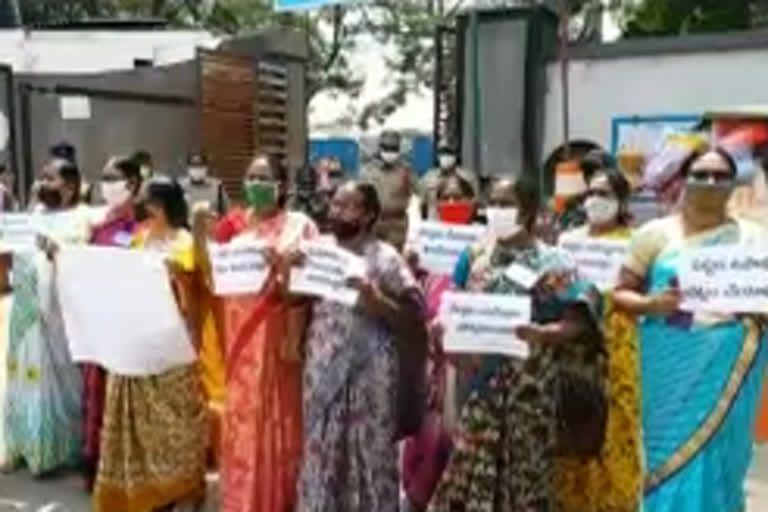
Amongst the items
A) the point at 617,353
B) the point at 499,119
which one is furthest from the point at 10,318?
the point at 499,119

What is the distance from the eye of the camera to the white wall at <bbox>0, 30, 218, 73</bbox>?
1864 cm

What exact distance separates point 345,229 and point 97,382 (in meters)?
1.91

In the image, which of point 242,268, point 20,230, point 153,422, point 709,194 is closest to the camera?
point 709,194

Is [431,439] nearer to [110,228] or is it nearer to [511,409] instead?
[511,409]

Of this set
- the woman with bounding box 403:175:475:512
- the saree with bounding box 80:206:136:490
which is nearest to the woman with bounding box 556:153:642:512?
the woman with bounding box 403:175:475:512

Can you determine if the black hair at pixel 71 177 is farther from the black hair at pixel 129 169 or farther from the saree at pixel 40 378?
the black hair at pixel 129 169

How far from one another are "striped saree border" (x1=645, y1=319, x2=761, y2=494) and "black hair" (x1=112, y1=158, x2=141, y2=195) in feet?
8.99

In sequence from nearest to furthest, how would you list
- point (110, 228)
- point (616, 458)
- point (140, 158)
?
point (616, 458) → point (110, 228) → point (140, 158)

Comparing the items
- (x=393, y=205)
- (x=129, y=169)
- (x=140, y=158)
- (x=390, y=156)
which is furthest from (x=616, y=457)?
(x=390, y=156)

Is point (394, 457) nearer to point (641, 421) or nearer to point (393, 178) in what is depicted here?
point (641, 421)

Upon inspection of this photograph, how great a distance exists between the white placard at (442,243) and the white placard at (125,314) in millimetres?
1172

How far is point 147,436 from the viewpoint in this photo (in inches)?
225

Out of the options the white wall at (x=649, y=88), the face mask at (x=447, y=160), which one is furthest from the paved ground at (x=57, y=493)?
the face mask at (x=447, y=160)

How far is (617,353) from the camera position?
498cm
